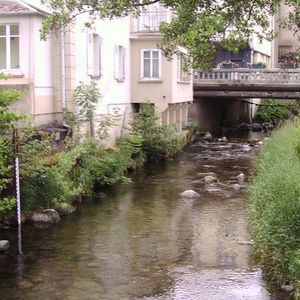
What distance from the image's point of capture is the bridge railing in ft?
117

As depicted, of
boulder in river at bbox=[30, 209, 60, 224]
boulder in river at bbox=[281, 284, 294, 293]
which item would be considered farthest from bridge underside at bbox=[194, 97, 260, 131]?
boulder in river at bbox=[281, 284, 294, 293]

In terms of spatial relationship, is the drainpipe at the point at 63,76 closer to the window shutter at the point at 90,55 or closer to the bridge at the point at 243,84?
the window shutter at the point at 90,55

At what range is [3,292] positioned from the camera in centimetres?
1055

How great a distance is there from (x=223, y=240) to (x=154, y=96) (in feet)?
49.0

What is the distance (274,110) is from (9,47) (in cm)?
3390

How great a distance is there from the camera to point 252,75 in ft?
119

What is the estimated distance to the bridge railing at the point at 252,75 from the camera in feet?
117

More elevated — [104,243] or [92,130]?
[92,130]

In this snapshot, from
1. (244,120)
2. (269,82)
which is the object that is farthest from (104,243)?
(244,120)

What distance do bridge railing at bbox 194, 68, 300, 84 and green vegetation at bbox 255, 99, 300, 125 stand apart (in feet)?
41.3

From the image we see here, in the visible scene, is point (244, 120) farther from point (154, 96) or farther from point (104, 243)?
point (104, 243)

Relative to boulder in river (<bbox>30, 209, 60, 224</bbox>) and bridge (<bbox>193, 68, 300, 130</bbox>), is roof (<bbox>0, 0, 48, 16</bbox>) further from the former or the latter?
bridge (<bbox>193, 68, 300, 130</bbox>)

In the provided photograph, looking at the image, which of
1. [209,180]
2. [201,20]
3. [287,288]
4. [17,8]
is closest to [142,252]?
[287,288]

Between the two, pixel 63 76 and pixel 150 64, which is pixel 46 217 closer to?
pixel 63 76
